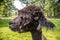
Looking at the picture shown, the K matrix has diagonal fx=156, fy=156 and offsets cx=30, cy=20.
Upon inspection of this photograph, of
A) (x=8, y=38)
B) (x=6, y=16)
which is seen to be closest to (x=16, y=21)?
(x=6, y=16)

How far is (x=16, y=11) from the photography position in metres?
1.39

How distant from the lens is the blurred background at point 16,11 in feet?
4.64

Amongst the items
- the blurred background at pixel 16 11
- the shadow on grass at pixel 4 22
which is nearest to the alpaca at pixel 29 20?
the blurred background at pixel 16 11

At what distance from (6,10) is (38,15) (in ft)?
1.63

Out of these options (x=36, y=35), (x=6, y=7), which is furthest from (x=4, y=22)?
(x=36, y=35)

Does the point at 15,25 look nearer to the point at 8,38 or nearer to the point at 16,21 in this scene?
the point at 16,21

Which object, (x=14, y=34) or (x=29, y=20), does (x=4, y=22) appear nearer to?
(x=14, y=34)

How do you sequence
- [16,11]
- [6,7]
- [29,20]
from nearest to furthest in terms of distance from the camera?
[29,20] → [16,11] → [6,7]

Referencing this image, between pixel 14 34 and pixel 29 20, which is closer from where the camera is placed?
pixel 29 20

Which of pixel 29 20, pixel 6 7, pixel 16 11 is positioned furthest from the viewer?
pixel 6 7

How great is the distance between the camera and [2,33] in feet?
5.21

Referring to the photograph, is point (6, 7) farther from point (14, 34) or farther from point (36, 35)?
point (36, 35)

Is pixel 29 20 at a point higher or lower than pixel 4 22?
higher

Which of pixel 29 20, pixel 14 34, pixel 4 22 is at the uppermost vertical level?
pixel 29 20
